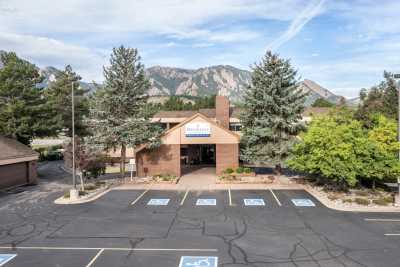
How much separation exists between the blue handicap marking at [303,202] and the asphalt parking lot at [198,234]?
260 mm

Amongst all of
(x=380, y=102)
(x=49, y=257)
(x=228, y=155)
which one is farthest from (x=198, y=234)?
(x=380, y=102)

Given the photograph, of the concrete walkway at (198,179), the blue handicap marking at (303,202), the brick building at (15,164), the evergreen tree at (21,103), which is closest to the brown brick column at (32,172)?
the brick building at (15,164)

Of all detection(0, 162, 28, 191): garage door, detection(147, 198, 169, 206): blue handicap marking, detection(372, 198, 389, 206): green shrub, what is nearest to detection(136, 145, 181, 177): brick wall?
detection(0, 162, 28, 191): garage door

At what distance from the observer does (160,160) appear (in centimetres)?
3525

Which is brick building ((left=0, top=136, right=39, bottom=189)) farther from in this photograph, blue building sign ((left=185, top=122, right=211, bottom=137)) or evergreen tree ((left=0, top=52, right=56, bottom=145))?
blue building sign ((left=185, top=122, right=211, bottom=137))

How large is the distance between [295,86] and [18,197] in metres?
24.4

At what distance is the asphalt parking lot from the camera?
44.8 ft

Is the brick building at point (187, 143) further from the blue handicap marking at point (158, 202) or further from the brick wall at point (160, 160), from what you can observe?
the blue handicap marking at point (158, 202)

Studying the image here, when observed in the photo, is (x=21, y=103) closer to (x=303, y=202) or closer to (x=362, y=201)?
(x=303, y=202)

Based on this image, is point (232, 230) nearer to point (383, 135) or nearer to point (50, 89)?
point (383, 135)

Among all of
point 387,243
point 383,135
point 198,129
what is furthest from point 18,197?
point 383,135

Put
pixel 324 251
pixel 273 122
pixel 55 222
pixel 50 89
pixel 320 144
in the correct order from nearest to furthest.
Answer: pixel 324 251 < pixel 55 222 < pixel 320 144 < pixel 273 122 < pixel 50 89

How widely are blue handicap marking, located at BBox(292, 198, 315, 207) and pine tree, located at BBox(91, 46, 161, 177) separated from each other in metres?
→ 14.4

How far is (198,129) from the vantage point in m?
34.8
